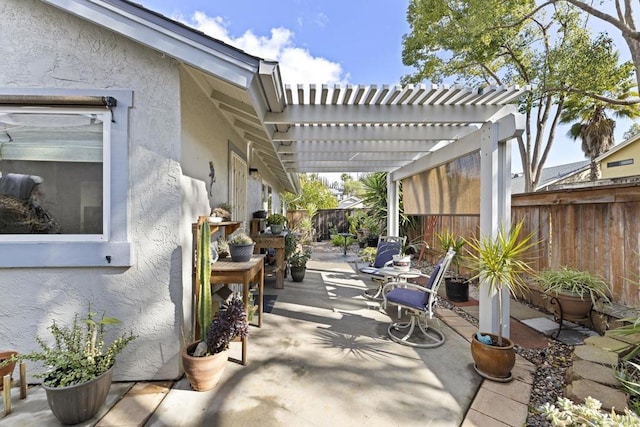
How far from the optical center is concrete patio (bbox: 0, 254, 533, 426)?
232 centimetres

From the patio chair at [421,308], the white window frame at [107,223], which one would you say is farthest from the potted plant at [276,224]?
the white window frame at [107,223]

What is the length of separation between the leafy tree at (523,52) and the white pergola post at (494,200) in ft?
17.3

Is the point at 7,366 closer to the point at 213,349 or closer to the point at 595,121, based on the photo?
the point at 213,349

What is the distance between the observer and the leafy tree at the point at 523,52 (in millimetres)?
8398

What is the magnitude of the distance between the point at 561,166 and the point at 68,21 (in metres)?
28.9

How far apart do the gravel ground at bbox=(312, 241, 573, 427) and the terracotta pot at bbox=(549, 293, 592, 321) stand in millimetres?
413

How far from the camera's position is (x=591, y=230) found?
404 cm

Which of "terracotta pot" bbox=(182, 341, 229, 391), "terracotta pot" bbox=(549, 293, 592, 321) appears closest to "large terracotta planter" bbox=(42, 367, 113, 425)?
"terracotta pot" bbox=(182, 341, 229, 391)

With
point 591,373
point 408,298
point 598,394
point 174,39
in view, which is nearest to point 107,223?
point 174,39

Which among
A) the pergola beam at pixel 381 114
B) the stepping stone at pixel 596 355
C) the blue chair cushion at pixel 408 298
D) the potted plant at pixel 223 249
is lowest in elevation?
the stepping stone at pixel 596 355

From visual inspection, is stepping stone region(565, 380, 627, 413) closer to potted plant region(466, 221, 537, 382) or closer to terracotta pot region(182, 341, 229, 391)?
potted plant region(466, 221, 537, 382)

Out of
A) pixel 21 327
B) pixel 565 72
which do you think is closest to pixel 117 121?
pixel 21 327

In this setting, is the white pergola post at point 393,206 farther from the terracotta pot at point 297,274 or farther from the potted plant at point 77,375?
the potted plant at point 77,375

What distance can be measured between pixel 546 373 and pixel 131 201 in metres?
4.69
